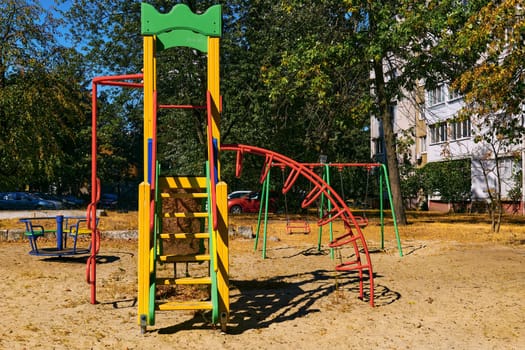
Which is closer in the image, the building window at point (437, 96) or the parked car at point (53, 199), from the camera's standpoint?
the building window at point (437, 96)

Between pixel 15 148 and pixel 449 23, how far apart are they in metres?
13.1

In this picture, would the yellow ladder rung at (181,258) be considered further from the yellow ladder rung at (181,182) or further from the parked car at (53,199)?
the parked car at (53,199)

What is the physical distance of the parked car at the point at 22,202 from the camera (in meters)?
31.3

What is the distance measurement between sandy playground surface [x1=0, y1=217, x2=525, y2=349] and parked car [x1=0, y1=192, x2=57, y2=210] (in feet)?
68.9

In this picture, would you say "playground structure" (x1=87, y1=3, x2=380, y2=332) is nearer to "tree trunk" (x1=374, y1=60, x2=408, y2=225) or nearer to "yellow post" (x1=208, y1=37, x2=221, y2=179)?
"yellow post" (x1=208, y1=37, x2=221, y2=179)

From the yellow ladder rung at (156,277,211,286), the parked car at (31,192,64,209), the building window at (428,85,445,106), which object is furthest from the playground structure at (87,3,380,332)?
the parked car at (31,192,64,209)

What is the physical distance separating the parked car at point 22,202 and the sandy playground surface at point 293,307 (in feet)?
68.9

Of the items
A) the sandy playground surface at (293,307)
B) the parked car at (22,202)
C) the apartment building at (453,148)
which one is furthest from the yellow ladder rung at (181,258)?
the parked car at (22,202)

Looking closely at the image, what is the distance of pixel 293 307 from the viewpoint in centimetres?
720

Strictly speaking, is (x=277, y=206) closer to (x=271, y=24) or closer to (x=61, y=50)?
(x=271, y=24)

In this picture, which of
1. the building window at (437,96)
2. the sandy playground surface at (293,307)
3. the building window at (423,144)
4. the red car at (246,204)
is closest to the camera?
the sandy playground surface at (293,307)

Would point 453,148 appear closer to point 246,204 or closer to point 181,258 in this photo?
point 246,204

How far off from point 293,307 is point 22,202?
2801 cm

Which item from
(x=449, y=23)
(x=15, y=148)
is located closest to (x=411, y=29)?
(x=449, y=23)
